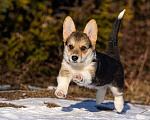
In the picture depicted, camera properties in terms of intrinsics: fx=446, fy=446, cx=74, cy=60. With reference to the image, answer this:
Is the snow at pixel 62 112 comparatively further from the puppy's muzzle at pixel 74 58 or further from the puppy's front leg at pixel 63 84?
the puppy's muzzle at pixel 74 58

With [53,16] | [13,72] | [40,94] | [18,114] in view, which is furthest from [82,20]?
[18,114]

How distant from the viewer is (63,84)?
19.6 ft

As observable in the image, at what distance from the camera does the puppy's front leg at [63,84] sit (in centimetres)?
588

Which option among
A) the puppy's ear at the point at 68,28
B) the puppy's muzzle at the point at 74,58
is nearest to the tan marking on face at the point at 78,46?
the puppy's muzzle at the point at 74,58

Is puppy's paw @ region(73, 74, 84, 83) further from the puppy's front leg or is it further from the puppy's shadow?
the puppy's shadow

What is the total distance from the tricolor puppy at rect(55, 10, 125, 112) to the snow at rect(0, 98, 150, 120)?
12.3 inches

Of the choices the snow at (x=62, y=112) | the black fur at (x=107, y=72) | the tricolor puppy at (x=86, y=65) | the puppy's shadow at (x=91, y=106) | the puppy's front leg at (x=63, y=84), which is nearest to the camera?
the snow at (x=62, y=112)

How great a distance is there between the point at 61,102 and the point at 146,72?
591 cm

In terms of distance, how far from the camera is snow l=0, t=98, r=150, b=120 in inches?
224

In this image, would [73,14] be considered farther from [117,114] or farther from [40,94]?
[117,114]

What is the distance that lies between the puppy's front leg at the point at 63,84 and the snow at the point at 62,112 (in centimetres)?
29

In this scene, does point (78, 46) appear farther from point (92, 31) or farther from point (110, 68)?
point (110, 68)

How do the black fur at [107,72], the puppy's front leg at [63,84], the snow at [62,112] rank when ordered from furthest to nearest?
the black fur at [107,72] → the puppy's front leg at [63,84] → the snow at [62,112]

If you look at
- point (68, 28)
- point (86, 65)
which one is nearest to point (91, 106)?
point (86, 65)
